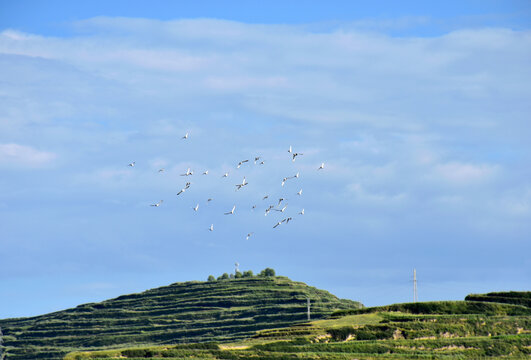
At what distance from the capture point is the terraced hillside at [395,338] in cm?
8275

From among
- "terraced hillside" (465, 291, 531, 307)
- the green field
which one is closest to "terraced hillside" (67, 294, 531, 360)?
the green field

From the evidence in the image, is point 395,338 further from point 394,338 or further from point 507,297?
point 507,297

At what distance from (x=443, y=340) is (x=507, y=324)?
14.2m

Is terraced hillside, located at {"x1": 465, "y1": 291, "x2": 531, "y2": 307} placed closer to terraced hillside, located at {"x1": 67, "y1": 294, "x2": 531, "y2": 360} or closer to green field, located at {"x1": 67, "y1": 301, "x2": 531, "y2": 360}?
terraced hillside, located at {"x1": 67, "y1": 294, "x2": 531, "y2": 360}

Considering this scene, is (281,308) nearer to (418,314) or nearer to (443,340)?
(418,314)

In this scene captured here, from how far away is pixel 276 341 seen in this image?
91.6 m

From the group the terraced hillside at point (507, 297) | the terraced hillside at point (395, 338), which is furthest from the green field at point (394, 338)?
the terraced hillside at point (507, 297)

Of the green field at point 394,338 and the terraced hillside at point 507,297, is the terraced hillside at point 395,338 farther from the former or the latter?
the terraced hillside at point 507,297

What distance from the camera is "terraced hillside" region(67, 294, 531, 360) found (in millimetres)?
82750

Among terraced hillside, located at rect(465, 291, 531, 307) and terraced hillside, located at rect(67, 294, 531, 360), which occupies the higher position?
terraced hillside, located at rect(465, 291, 531, 307)

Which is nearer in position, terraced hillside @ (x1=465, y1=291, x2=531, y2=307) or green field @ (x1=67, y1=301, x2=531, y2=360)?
green field @ (x1=67, y1=301, x2=531, y2=360)

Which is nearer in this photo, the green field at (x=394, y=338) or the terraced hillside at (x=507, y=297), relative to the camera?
the green field at (x=394, y=338)

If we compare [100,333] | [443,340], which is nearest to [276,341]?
[443,340]

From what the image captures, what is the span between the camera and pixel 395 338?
9575 cm
